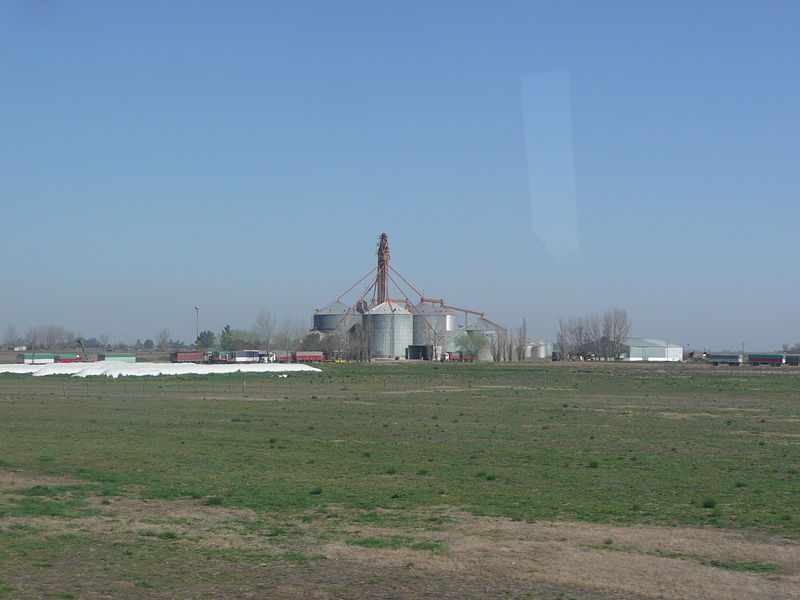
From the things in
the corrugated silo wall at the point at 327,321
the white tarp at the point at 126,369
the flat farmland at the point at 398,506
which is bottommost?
the flat farmland at the point at 398,506

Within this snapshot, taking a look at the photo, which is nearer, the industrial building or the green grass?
the green grass

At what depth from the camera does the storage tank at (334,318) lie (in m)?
168

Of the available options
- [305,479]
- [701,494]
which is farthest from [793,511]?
[305,479]

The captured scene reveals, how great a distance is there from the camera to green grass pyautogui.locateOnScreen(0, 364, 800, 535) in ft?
64.7

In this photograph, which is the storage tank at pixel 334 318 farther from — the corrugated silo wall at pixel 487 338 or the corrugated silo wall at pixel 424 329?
the corrugated silo wall at pixel 487 338

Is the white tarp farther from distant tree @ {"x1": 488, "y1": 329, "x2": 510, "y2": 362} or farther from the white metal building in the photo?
the white metal building

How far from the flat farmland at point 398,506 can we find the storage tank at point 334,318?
125 metres

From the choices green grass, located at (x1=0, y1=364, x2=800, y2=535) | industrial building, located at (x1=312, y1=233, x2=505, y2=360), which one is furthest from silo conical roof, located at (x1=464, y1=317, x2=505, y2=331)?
green grass, located at (x1=0, y1=364, x2=800, y2=535)

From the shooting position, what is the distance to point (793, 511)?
60.8 feet

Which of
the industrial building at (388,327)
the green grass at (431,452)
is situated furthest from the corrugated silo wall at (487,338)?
the green grass at (431,452)

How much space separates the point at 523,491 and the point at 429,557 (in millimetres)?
6977

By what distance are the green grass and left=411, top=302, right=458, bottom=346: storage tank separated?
342ft

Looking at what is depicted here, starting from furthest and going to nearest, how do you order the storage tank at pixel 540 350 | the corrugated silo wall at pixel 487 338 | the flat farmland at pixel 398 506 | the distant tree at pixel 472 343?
the storage tank at pixel 540 350 < the corrugated silo wall at pixel 487 338 < the distant tree at pixel 472 343 < the flat farmland at pixel 398 506

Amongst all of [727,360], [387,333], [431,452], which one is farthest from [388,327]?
[431,452]
